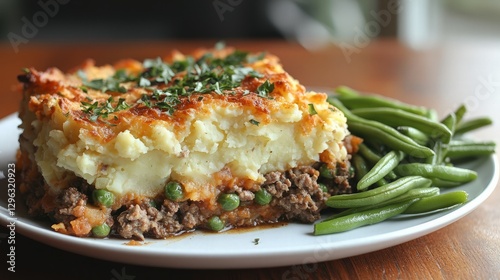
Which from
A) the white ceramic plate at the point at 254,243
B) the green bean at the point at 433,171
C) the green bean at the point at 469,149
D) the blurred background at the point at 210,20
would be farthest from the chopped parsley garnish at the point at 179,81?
the blurred background at the point at 210,20

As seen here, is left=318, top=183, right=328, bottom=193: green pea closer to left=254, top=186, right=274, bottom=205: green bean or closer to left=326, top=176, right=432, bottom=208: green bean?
left=326, top=176, right=432, bottom=208: green bean

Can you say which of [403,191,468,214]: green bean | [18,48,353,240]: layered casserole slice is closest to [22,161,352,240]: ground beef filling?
[18,48,353,240]: layered casserole slice

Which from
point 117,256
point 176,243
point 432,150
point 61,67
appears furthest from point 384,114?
point 61,67

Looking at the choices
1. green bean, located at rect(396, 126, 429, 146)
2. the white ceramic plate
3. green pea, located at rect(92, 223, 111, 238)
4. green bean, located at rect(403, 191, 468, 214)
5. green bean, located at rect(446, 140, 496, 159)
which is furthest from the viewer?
green bean, located at rect(446, 140, 496, 159)

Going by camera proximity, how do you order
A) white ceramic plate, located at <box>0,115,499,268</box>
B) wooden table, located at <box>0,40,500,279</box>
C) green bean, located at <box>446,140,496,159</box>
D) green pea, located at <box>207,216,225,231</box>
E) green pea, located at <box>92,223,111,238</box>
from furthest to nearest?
green bean, located at <box>446,140,496,159</box> → green pea, located at <box>207,216,225,231</box> → green pea, located at <box>92,223,111,238</box> → wooden table, located at <box>0,40,500,279</box> → white ceramic plate, located at <box>0,115,499,268</box>

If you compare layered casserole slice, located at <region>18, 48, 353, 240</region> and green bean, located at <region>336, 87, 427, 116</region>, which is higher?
layered casserole slice, located at <region>18, 48, 353, 240</region>
